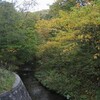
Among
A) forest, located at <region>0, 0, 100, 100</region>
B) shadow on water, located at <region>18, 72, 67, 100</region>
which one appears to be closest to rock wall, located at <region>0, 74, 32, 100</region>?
forest, located at <region>0, 0, 100, 100</region>

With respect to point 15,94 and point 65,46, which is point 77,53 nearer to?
point 65,46

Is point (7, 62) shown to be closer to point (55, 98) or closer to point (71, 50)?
point (55, 98)

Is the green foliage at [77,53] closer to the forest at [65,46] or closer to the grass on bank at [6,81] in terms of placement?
the forest at [65,46]

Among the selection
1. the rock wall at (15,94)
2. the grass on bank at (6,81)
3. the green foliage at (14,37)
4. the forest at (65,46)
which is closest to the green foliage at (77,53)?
the forest at (65,46)

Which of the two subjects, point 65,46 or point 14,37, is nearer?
point 65,46

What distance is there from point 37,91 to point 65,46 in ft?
27.3

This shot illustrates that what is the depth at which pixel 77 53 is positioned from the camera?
14188 millimetres

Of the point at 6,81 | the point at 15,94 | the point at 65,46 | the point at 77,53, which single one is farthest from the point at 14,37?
the point at 15,94

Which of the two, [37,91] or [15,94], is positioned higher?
[15,94]

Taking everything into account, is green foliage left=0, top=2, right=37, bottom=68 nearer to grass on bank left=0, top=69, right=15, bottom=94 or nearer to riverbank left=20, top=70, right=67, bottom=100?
riverbank left=20, top=70, right=67, bottom=100

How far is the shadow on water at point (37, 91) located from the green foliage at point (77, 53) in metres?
1.20

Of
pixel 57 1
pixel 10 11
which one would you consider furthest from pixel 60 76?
pixel 57 1

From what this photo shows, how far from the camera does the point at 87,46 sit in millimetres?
13742

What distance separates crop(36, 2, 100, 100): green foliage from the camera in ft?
41.3
